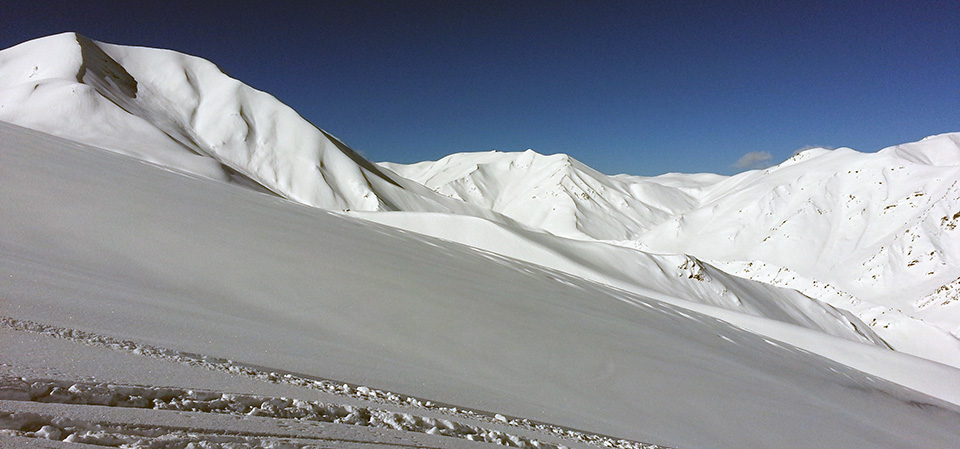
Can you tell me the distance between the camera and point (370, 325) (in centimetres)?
324

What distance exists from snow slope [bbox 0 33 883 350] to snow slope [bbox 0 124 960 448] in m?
9.90

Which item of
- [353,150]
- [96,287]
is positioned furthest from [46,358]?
[353,150]

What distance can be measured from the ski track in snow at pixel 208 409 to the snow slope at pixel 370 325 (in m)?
0.03

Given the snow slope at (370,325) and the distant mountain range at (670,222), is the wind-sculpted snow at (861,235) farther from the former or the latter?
the snow slope at (370,325)

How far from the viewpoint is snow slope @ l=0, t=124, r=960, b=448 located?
2381 millimetres

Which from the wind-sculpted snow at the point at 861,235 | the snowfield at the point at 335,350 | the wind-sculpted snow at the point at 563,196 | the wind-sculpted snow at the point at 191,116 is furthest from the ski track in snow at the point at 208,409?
the wind-sculpted snow at the point at 563,196

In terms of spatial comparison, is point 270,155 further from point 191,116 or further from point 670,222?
point 670,222

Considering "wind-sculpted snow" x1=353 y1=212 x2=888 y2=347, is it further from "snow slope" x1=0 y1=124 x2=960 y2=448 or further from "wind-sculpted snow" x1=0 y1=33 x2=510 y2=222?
"wind-sculpted snow" x1=0 y1=33 x2=510 y2=222

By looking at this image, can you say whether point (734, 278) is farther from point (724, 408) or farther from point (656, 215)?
point (656, 215)

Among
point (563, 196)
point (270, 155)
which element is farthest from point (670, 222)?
point (270, 155)

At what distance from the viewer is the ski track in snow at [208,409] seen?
4.40ft

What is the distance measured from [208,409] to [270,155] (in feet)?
138

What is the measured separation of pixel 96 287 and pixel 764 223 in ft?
174

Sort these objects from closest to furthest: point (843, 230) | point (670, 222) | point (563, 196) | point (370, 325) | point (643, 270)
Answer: point (370, 325), point (643, 270), point (843, 230), point (670, 222), point (563, 196)
